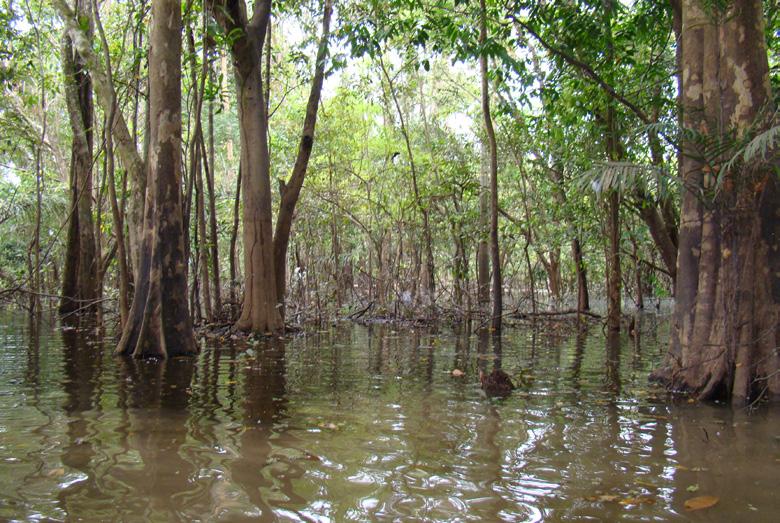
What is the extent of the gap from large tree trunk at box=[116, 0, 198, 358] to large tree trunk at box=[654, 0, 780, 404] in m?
5.43

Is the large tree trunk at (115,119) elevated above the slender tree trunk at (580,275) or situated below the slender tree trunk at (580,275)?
above

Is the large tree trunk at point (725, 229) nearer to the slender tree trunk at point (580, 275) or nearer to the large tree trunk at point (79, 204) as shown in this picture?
the slender tree trunk at point (580, 275)

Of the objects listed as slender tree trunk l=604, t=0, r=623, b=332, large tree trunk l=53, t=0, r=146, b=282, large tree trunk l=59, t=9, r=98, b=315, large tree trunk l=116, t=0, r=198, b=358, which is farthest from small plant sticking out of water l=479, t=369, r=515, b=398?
large tree trunk l=59, t=9, r=98, b=315

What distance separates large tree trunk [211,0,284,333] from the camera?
10.2 meters

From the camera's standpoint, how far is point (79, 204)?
1406cm

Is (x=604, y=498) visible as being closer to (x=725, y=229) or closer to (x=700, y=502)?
(x=700, y=502)

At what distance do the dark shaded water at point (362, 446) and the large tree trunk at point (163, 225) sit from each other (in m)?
Result: 0.70

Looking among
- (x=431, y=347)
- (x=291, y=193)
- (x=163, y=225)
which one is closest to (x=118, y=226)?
(x=163, y=225)

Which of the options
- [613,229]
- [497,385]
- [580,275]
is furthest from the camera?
[580,275]

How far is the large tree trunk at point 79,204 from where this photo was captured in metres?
13.7

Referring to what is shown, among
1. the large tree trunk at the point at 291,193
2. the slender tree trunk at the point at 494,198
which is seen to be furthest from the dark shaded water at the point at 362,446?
the slender tree trunk at the point at 494,198

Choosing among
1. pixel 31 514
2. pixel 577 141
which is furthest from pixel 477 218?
pixel 31 514

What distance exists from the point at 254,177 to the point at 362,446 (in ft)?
24.0

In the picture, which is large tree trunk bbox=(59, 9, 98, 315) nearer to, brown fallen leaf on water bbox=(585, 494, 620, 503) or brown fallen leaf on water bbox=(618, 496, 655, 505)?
brown fallen leaf on water bbox=(585, 494, 620, 503)
